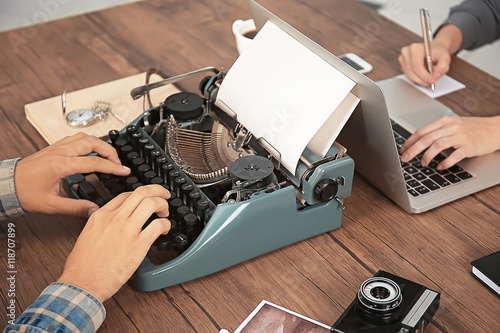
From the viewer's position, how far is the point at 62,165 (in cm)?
140

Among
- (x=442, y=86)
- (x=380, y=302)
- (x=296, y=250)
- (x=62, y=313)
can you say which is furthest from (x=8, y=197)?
(x=442, y=86)

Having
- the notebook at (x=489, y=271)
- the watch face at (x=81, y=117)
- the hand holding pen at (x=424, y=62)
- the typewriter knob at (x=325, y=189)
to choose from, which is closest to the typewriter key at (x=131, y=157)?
the watch face at (x=81, y=117)

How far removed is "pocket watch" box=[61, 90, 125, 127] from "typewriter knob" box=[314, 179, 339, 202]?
74cm

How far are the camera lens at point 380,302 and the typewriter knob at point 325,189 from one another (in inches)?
9.4

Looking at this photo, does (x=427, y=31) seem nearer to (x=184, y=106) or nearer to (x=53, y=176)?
(x=184, y=106)

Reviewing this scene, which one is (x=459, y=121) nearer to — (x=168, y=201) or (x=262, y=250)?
(x=262, y=250)

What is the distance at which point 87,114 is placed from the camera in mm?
1803

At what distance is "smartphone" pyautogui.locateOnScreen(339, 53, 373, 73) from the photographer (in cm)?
206

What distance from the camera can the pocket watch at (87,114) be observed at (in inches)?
69.6

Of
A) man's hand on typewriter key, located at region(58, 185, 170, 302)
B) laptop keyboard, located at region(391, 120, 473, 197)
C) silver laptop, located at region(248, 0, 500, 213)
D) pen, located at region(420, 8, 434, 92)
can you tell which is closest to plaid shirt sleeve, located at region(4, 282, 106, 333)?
man's hand on typewriter key, located at region(58, 185, 170, 302)

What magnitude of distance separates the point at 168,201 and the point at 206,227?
0.15m

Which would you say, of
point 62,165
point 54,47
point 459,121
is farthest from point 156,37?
point 459,121

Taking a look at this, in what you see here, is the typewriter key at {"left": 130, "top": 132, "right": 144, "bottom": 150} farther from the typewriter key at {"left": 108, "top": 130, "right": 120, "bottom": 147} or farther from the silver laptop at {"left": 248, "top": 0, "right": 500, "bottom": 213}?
the silver laptop at {"left": 248, "top": 0, "right": 500, "bottom": 213}

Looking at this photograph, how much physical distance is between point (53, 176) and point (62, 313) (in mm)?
394
